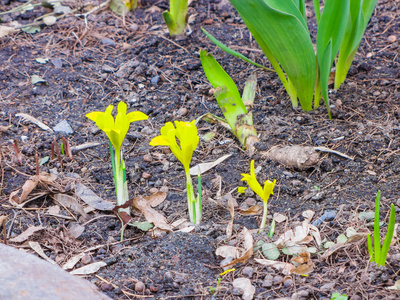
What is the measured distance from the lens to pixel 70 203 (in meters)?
1.97

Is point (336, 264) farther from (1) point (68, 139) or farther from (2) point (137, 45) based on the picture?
(2) point (137, 45)

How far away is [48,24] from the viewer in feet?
11.0

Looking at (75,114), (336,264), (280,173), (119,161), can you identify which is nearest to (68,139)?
(75,114)

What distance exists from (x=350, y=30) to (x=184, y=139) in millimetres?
1267

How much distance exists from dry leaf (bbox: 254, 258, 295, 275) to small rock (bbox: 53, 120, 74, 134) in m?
1.36

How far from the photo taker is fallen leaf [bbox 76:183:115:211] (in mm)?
1955

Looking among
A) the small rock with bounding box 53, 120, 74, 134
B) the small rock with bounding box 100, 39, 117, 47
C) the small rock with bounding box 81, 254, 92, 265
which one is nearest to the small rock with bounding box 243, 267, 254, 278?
the small rock with bounding box 81, 254, 92, 265

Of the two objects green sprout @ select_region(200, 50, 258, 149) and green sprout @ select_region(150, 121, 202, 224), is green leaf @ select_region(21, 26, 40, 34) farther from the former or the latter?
green sprout @ select_region(150, 121, 202, 224)

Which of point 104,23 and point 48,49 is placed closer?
point 48,49

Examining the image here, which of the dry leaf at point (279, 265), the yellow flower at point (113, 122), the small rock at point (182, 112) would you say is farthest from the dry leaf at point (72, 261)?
the small rock at point (182, 112)

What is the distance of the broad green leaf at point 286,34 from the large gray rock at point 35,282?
1.44 metres

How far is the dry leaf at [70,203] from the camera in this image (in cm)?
192

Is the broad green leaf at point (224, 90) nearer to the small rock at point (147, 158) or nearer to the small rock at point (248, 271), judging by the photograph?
the small rock at point (147, 158)

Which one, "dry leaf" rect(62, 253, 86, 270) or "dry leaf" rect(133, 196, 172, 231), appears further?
"dry leaf" rect(133, 196, 172, 231)
